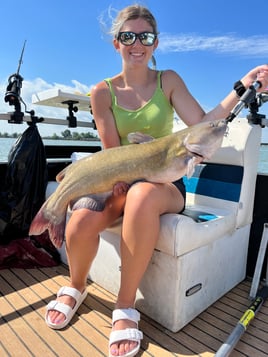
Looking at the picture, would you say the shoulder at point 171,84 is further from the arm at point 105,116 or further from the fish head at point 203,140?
the fish head at point 203,140

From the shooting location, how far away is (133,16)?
2.04 meters

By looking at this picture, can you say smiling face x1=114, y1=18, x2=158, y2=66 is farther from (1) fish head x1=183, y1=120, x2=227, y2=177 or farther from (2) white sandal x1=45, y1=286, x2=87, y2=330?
(2) white sandal x1=45, y1=286, x2=87, y2=330

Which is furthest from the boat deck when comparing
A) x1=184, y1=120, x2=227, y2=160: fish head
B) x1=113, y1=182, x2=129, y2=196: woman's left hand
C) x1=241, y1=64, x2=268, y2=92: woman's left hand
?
x1=241, y1=64, x2=268, y2=92: woman's left hand

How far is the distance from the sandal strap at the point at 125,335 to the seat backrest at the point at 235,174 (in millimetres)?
1140

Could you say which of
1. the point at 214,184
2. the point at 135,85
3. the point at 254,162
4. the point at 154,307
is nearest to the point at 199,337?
the point at 154,307

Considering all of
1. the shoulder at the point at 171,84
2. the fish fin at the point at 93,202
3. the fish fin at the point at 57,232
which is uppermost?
the shoulder at the point at 171,84

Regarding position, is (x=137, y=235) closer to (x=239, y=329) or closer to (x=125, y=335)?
(x=125, y=335)

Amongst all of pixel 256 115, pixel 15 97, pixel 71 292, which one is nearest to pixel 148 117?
pixel 256 115

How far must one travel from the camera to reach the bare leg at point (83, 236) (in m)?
1.81

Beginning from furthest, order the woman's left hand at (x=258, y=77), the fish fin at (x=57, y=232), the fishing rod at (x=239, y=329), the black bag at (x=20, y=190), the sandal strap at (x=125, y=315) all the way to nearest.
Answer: the black bag at (x=20, y=190) → the fish fin at (x=57, y=232) → the woman's left hand at (x=258, y=77) → the sandal strap at (x=125, y=315) → the fishing rod at (x=239, y=329)

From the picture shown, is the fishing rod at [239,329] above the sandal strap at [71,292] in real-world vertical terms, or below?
below

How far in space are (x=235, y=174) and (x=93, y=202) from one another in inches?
45.3

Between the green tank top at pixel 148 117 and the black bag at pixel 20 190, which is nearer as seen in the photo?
the green tank top at pixel 148 117

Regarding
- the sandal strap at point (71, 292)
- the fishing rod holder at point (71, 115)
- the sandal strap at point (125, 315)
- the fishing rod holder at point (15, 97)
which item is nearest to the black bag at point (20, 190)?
the fishing rod holder at point (15, 97)
